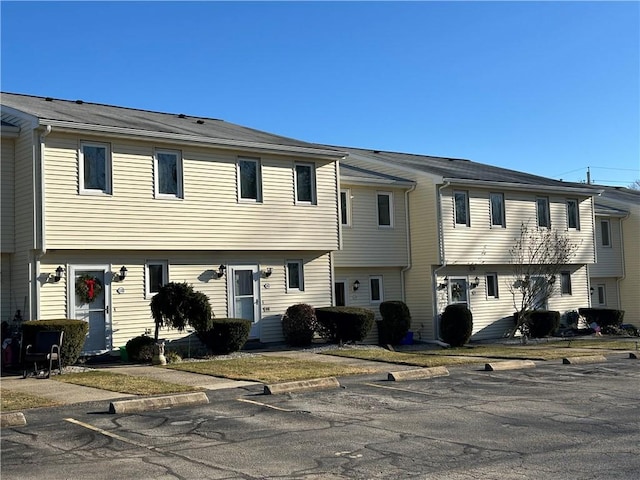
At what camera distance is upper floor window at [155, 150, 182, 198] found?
19.2 metres

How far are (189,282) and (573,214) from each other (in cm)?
1741

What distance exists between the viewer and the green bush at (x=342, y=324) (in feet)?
69.7

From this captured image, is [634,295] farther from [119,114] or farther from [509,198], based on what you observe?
[119,114]

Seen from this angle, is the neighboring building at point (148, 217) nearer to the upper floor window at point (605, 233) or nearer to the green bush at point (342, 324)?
the green bush at point (342, 324)

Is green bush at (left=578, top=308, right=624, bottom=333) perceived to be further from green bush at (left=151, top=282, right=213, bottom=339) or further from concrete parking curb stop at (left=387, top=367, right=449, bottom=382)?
green bush at (left=151, top=282, right=213, bottom=339)

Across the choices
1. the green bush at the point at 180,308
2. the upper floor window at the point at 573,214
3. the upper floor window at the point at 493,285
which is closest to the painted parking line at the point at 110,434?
the green bush at the point at 180,308

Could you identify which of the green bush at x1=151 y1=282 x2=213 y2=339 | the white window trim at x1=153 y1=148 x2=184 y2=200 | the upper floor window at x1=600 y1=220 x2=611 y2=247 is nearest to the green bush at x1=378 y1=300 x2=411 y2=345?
the green bush at x1=151 y1=282 x2=213 y2=339

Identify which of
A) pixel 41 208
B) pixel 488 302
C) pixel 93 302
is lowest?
pixel 488 302

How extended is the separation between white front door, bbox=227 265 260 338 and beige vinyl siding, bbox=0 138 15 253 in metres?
5.74

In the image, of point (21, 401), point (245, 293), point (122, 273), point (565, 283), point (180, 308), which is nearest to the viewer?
point (21, 401)

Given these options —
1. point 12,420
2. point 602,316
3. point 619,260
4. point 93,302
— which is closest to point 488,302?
point 602,316

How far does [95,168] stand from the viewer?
18.2m

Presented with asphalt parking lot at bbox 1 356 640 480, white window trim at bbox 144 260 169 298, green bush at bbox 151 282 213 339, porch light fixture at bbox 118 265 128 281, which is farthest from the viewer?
white window trim at bbox 144 260 169 298

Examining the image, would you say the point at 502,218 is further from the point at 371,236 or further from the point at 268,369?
the point at 268,369
